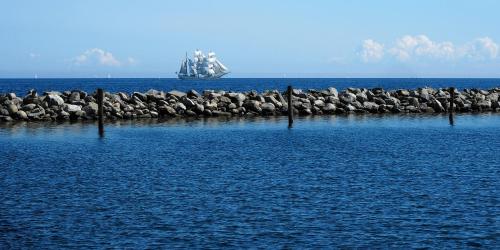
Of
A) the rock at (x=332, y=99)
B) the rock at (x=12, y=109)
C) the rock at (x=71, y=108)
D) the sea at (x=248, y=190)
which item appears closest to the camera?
the sea at (x=248, y=190)

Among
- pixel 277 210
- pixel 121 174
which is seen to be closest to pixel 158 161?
pixel 121 174

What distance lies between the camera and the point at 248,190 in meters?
22.1

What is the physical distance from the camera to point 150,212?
18.8m

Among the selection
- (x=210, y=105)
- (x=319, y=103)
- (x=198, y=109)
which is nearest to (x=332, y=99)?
(x=319, y=103)

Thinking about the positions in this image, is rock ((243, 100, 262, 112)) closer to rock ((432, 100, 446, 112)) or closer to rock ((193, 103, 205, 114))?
rock ((193, 103, 205, 114))

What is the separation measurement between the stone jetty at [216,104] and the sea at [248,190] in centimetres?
908

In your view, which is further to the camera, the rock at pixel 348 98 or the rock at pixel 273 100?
the rock at pixel 348 98

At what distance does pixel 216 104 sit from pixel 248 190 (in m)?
35.0

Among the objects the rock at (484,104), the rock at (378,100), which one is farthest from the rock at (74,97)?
the rock at (484,104)

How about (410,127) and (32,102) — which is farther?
(32,102)

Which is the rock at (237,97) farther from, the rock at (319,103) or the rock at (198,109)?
the rock at (319,103)

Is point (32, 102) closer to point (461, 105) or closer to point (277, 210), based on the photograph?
point (461, 105)

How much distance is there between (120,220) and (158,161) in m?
12.4

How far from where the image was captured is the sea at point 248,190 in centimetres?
1611
